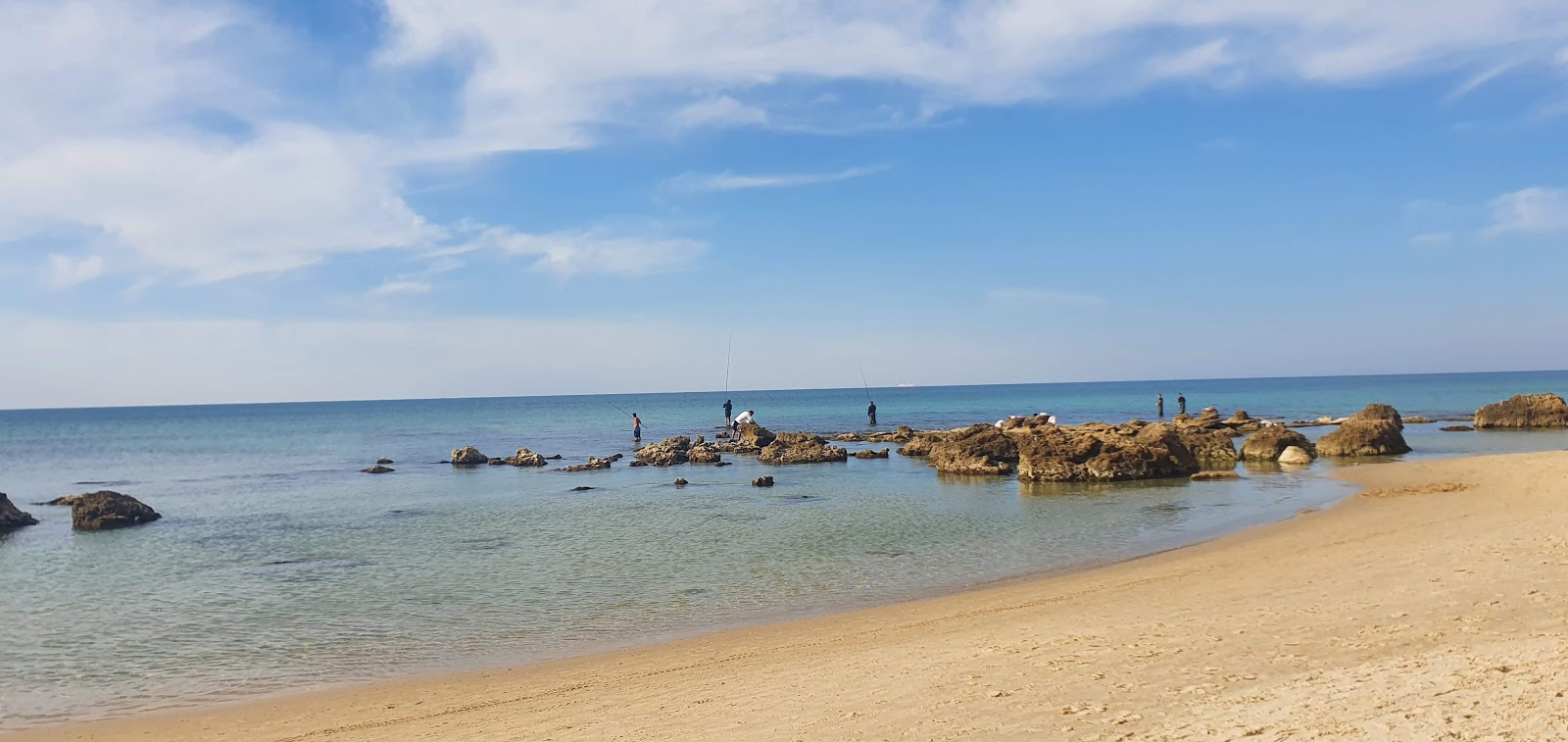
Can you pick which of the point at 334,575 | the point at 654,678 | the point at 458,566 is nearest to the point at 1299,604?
the point at 654,678

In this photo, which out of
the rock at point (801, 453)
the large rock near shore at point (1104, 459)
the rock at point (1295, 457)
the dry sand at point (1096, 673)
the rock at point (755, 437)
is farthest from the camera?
the rock at point (755, 437)

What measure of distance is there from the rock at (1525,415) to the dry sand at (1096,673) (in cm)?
4293

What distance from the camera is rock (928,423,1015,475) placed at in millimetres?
32312

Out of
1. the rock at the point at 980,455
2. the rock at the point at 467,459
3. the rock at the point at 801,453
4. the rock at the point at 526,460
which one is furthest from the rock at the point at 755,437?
the rock at the point at 980,455

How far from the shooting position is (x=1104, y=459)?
93.9 feet

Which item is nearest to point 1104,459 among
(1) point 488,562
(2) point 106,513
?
(1) point 488,562

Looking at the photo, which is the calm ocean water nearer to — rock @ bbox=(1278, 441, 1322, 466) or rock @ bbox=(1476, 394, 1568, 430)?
rock @ bbox=(1278, 441, 1322, 466)

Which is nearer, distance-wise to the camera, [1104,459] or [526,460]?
[1104,459]

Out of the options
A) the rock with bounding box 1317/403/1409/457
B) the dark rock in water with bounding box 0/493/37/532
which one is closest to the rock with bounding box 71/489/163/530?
the dark rock in water with bounding box 0/493/37/532

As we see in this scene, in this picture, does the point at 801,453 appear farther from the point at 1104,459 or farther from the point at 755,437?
the point at 1104,459

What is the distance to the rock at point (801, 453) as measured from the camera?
128 ft

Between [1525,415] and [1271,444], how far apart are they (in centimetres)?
2718

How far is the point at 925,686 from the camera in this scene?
823 centimetres

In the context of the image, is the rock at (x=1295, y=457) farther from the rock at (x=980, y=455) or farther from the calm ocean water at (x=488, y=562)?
the rock at (x=980, y=455)
